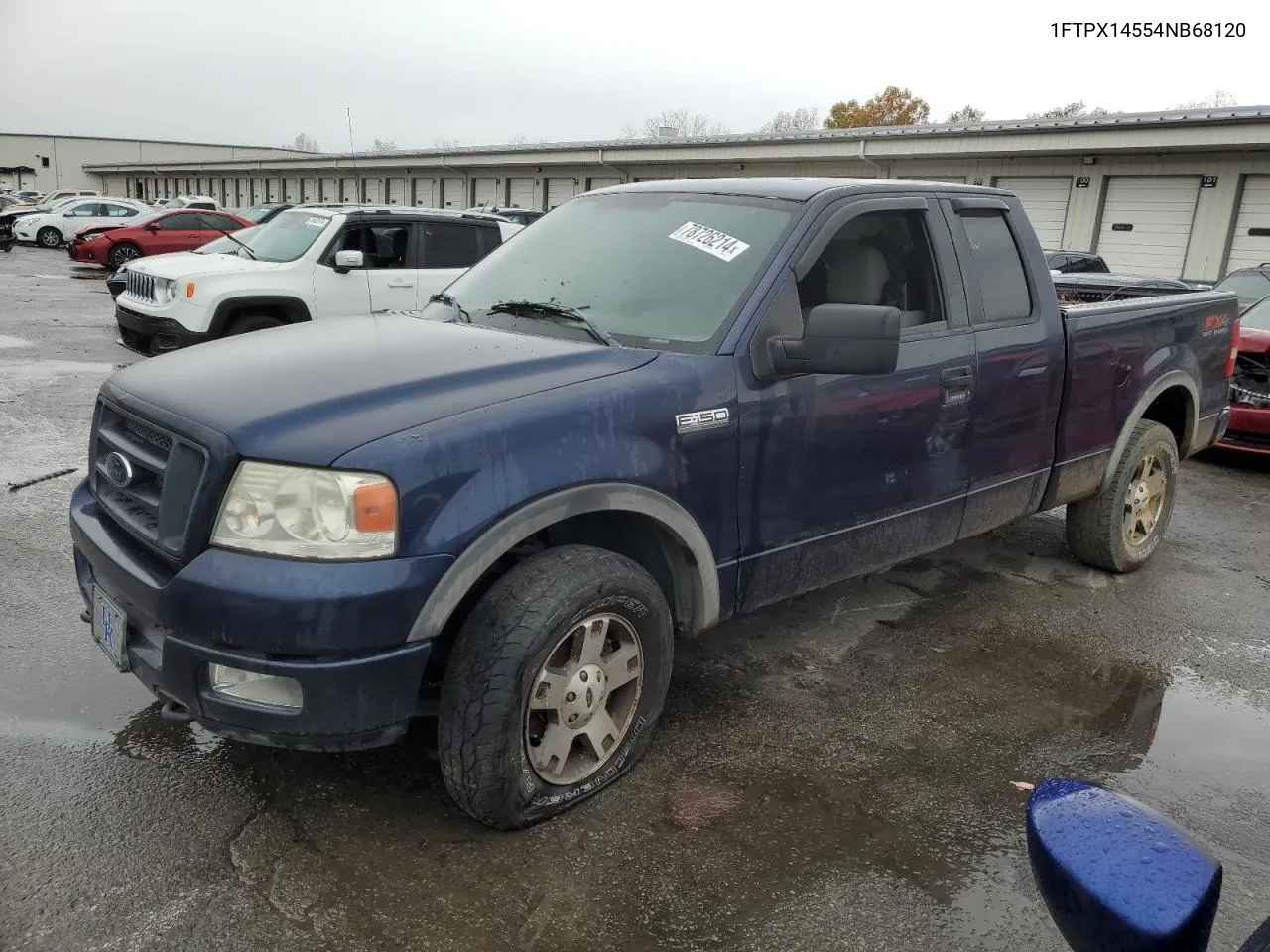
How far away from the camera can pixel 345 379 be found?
285 centimetres

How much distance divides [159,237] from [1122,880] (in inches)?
993

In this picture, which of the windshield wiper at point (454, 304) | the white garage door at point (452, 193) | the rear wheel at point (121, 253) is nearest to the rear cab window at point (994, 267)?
the windshield wiper at point (454, 304)

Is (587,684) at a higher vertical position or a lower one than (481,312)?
lower

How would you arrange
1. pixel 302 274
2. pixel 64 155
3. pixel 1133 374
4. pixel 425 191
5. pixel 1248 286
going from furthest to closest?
pixel 64 155, pixel 425 191, pixel 1248 286, pixel 302 274, pixel 1133 374

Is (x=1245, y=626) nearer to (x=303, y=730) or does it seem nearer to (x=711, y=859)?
(x=711, y=859)

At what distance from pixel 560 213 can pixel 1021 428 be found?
2.23m

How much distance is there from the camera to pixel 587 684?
291cm

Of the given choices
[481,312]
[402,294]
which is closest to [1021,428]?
[481,312]

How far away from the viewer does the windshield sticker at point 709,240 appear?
3443mm

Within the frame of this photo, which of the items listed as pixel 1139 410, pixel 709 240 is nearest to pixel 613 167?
pixel 1139 410

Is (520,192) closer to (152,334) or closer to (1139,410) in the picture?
(152,334)

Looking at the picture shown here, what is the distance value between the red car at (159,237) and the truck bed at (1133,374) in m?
21.6

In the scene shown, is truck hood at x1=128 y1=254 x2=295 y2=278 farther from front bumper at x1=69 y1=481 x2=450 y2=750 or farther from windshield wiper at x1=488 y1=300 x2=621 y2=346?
front bumper at x1=69 y1=481 x2=450 y2=750

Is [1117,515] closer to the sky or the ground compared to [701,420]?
closer to the ground
